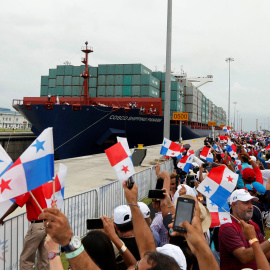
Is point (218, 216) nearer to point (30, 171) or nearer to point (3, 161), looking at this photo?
point (30, 171)

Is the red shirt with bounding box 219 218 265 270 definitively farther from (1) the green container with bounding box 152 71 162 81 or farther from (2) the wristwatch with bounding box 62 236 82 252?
(1) the green container with bounding box 152 71 162 81

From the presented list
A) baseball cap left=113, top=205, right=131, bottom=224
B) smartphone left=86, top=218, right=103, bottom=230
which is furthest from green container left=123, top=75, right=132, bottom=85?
smartphone left=86, top=218, right=103, bottom=230

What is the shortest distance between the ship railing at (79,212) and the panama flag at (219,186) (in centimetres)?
290

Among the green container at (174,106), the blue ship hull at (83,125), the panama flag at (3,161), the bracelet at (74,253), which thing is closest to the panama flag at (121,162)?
the panama flag at (3,161)

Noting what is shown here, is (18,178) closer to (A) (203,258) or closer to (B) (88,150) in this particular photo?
(A) (203,258)

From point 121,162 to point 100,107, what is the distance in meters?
21.1

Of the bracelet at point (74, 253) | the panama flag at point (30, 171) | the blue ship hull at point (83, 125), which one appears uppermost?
the blue ship hull at point (83, 125)

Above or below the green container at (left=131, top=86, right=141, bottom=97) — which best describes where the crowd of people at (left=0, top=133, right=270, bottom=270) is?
below

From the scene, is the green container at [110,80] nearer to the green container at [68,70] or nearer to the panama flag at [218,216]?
the green container at [68,70]

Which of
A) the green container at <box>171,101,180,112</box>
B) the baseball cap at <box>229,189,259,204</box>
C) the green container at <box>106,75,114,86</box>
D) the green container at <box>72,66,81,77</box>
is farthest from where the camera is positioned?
the green container at <box>171,101,180,112</box>

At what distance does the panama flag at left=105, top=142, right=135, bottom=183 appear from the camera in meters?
3.56

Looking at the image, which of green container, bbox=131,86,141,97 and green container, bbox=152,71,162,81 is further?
green container, bbox=152,71,162,81

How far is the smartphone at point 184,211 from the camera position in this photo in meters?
2.21

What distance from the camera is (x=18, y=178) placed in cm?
290
